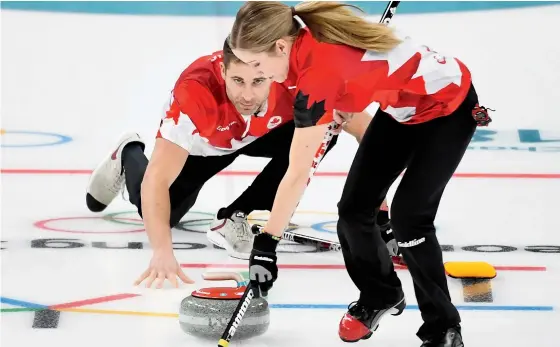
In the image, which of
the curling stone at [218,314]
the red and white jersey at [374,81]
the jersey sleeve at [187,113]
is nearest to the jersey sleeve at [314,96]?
the red and white jersey at [374,81]

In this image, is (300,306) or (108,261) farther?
(108,261)

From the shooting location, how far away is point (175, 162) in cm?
327

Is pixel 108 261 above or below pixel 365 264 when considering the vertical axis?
below

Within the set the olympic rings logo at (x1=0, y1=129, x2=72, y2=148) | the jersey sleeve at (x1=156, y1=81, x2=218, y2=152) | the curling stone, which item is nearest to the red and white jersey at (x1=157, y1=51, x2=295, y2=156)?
the jersey sleeve at (x1=156, y1=81, x2=218, y2=152)

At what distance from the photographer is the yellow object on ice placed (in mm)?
3262

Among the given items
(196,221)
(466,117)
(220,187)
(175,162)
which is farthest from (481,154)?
(466,117)

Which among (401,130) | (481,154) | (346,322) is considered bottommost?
(481,154)

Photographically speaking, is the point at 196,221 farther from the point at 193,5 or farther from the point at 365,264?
the point at 193,5

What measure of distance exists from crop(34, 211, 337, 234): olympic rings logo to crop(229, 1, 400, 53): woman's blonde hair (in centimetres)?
146

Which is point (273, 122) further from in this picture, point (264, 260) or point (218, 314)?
point (264, 260)

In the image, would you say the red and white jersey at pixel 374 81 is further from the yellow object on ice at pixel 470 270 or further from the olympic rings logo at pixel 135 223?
the olympic rings logo at pixel 135 223

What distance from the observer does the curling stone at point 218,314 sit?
2689 mm

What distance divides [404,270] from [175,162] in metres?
0.77

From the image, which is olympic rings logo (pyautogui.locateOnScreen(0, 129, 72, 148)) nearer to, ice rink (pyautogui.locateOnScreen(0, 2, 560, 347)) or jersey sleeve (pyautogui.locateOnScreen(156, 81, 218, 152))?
ice rink (pyautogui.locateOnScreen(0, 2, 560, 347))
